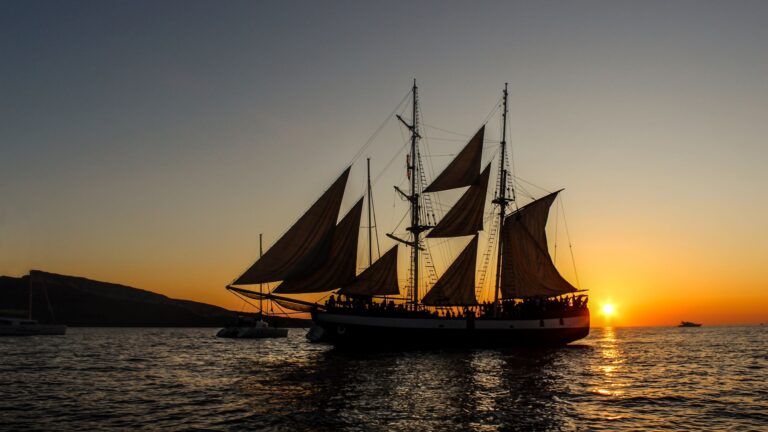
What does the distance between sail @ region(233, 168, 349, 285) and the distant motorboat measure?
49788 millimetres

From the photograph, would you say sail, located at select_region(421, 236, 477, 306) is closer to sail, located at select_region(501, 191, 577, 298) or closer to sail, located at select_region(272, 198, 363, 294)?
sail, located at select_region(501, 191, 577, 298)

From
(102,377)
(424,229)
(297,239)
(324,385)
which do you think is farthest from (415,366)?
(424,229)

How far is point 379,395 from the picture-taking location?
2742 centimetres

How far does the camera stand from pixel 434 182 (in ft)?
203

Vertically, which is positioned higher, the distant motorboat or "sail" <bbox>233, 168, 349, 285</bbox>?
→ "sail" <bbox>233, 168, 349, 285</bbox>

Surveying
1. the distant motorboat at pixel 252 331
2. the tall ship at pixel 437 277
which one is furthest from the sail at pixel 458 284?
the distant motorboat at pixel 252 331

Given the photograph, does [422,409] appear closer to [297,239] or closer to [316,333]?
[297,239]

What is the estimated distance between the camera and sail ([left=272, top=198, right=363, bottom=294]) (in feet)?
154

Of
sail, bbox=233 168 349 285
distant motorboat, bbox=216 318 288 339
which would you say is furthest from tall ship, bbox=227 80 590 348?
distant motorboat, bbox=216 318 288 339

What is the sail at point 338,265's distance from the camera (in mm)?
47000

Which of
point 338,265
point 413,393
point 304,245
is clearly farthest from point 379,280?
point 413,393

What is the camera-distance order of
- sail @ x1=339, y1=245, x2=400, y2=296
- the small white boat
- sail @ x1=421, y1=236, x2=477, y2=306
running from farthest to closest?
the small white boat, sail @ x1=421, y1=236, x2=477, y2=306, sail @ x1=339, y1=245, x2=400, y2=296

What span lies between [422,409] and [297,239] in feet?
79.1

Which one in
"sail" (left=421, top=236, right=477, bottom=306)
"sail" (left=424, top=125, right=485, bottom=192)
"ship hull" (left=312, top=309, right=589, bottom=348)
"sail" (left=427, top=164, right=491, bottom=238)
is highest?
"sail" (left=424, top=125, right=485, bottom=192)
